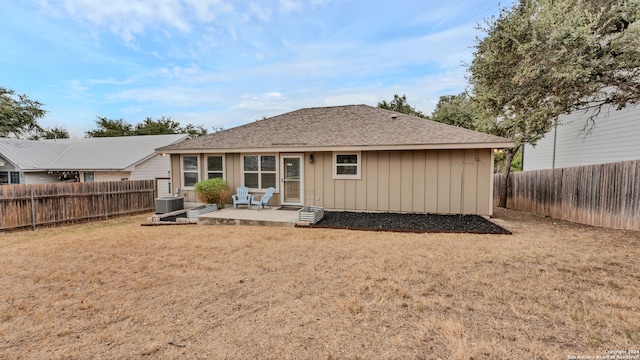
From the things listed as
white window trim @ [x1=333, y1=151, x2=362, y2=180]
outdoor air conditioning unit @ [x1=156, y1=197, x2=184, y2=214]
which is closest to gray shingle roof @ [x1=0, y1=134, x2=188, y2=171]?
outdoor air conditioning unit @ [x1=156, y1=197, x2=184, y2=214]

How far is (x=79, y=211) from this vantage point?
9.31 metres

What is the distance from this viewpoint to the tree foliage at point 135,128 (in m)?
29.5

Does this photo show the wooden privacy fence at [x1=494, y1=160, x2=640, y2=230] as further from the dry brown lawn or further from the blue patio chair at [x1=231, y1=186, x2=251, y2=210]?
the blue patio chair at [x1=231, y1=186, x2=251, y2=210]

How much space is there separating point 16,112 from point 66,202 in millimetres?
19486

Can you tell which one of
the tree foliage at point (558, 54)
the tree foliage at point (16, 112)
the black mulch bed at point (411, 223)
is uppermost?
the tree foliage at point (16, 112)

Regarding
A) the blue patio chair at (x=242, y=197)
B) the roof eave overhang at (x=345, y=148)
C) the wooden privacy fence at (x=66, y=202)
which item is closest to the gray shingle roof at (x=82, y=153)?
the wooden privacy fence at (x=66, y=202)

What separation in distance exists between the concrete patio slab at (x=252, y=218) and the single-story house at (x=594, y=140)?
33.1ft

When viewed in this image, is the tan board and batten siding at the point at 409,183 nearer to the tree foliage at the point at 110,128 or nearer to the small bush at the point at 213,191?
the small bush at the point at 213,191

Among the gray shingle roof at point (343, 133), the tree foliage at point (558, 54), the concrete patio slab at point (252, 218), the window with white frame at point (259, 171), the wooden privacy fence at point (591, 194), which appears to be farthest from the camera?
the window with white frame at point (259, 171)

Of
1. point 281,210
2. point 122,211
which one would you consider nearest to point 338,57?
point 281,210

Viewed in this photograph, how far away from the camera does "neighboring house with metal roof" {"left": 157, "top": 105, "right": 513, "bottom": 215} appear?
785 cm

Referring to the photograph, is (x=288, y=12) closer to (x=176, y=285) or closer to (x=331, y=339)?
(x=176, y=285)

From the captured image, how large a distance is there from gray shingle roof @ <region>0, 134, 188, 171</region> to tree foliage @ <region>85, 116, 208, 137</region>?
10404 mm

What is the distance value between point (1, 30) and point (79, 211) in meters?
8.13
